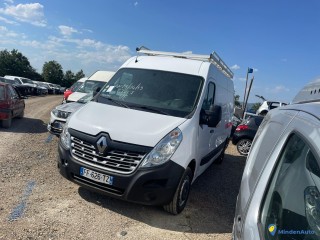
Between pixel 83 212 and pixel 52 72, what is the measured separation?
82625 mm

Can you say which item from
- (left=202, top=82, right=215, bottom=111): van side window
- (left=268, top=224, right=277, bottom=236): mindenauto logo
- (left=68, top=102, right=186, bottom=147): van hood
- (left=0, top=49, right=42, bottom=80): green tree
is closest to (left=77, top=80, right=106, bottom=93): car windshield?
(left=202, top=82, right=215, bottom=111): van side window

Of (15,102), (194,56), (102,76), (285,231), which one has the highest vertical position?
(194,56)

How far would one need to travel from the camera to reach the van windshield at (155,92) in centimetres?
527

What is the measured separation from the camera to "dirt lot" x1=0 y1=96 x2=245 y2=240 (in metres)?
4.15

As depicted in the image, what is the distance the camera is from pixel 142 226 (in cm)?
447

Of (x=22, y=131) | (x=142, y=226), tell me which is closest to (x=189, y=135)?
(x=142, y=226)

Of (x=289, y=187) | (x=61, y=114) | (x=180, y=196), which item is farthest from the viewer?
(x=61, y=114)

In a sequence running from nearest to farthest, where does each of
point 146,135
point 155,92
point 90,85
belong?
1. point 146,135
2. point 155,92
3. point 90,85

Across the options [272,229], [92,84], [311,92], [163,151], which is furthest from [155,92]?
[92,84]

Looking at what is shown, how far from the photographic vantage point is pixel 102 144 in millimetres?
4543

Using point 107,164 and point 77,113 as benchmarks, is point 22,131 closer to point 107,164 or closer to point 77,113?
point 77,113

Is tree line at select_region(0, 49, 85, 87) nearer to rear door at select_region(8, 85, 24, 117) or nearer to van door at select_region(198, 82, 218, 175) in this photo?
rear door at select_region(8, 85, 24, 117)

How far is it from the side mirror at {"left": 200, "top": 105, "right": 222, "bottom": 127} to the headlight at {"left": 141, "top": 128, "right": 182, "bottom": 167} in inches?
33.9

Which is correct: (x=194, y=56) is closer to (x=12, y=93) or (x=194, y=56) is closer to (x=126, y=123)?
(x=126, y=123)
